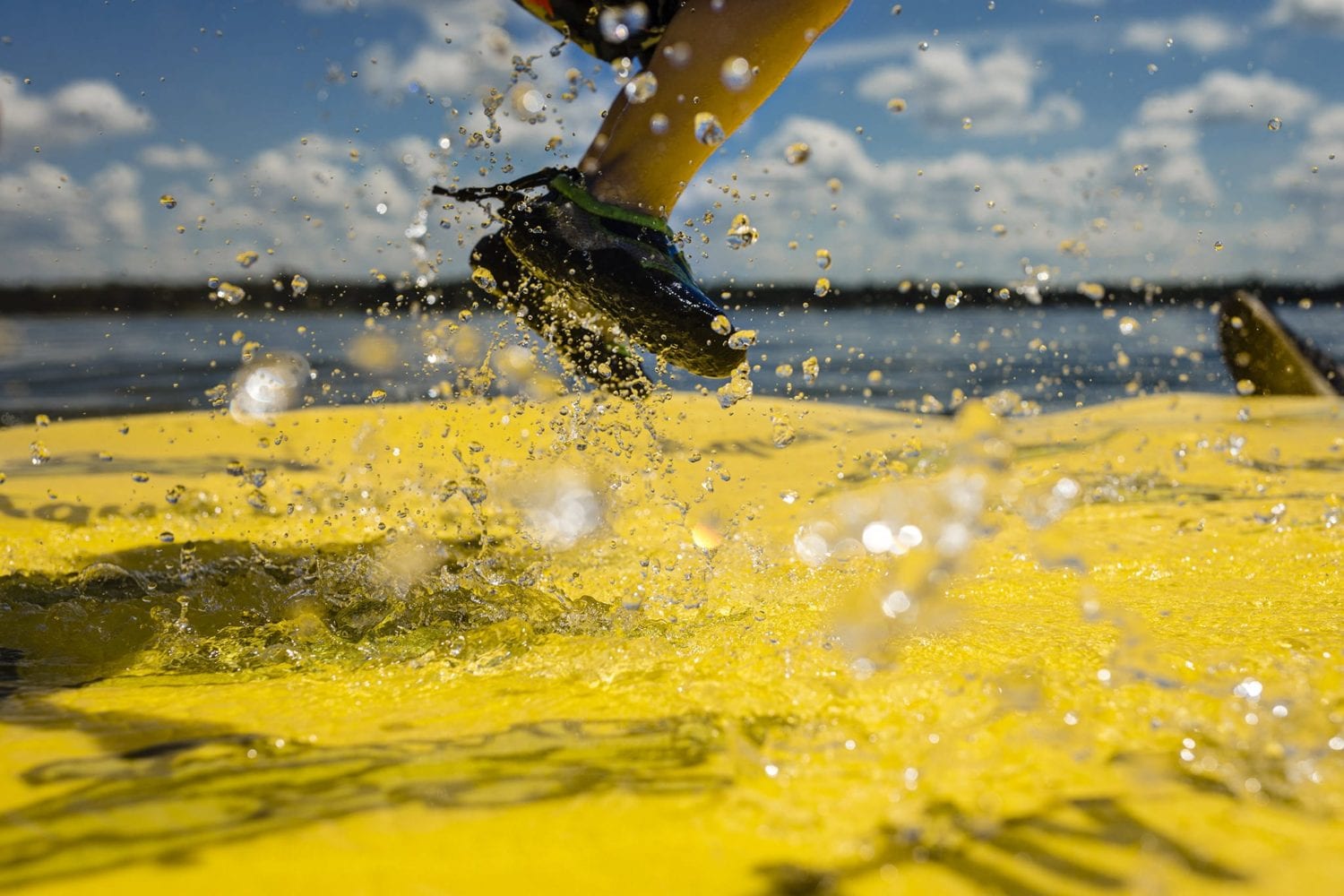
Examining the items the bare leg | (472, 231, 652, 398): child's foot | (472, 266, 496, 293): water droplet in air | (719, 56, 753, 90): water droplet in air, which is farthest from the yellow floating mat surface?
(719, 56, 753, 90): water droplet in air

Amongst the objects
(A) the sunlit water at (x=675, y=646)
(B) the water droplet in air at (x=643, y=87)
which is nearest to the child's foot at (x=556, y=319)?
(A) the sunlit water at (x=675, y=646)

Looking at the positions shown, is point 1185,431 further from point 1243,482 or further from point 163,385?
point 163,385

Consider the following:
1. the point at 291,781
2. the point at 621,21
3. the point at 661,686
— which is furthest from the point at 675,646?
the point at 621,21

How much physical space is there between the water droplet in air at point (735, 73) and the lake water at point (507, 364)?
1.38ft

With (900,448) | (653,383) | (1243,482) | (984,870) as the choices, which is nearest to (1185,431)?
(1243,482)

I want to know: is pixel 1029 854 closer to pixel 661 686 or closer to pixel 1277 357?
pixel 661 686

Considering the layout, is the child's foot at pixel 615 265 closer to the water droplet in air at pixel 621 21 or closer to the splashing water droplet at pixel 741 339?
the splashing water droplet at pixel 741 339

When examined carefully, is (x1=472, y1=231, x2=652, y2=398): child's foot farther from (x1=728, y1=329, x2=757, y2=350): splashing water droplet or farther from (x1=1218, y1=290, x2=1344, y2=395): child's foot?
(x1=1218, y1=290, x2=1344, y2=395): child's foot

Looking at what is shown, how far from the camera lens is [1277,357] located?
4.92 meters

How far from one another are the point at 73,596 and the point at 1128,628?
1.71 m

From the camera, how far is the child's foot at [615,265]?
1690 mm

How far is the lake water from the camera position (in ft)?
7.87

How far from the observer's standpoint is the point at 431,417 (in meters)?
3.40

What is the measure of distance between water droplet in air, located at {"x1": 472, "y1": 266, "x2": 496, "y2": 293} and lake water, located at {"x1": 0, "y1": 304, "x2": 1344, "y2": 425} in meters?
0.13
